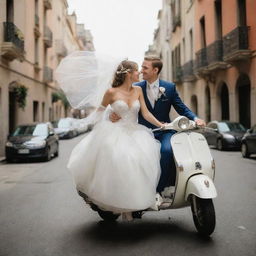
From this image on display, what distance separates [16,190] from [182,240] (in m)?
4.99

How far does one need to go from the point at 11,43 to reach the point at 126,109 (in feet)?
51.8

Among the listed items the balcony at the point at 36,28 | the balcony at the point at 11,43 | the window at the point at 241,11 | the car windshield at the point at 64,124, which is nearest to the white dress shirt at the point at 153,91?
the balcony at the point at 11,43

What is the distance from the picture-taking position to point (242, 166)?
12133 millimetres

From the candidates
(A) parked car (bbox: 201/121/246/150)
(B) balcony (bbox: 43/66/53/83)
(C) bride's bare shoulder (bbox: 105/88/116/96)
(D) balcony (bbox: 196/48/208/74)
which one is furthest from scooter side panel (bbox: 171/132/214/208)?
(B) balcony (bbox: 43/66/53/83)

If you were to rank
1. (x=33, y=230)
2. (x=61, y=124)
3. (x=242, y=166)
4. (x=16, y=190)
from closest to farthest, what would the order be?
(x=33, y=230), (x=16, y=190), (x=242, y=166), (x=61, y=124)

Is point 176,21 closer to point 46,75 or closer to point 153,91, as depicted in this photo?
point 46,75

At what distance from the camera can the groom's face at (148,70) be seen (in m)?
4.99

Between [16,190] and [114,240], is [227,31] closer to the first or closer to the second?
[16,190]

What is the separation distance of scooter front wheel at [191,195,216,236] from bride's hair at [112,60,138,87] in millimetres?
1521

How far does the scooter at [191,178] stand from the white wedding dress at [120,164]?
0.77 feet

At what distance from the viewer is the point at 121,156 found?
4273mm

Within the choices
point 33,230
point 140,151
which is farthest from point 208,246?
point 33,230

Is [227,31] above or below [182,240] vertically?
above

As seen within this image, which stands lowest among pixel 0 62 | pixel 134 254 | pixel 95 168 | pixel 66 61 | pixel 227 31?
pixel 134 254
